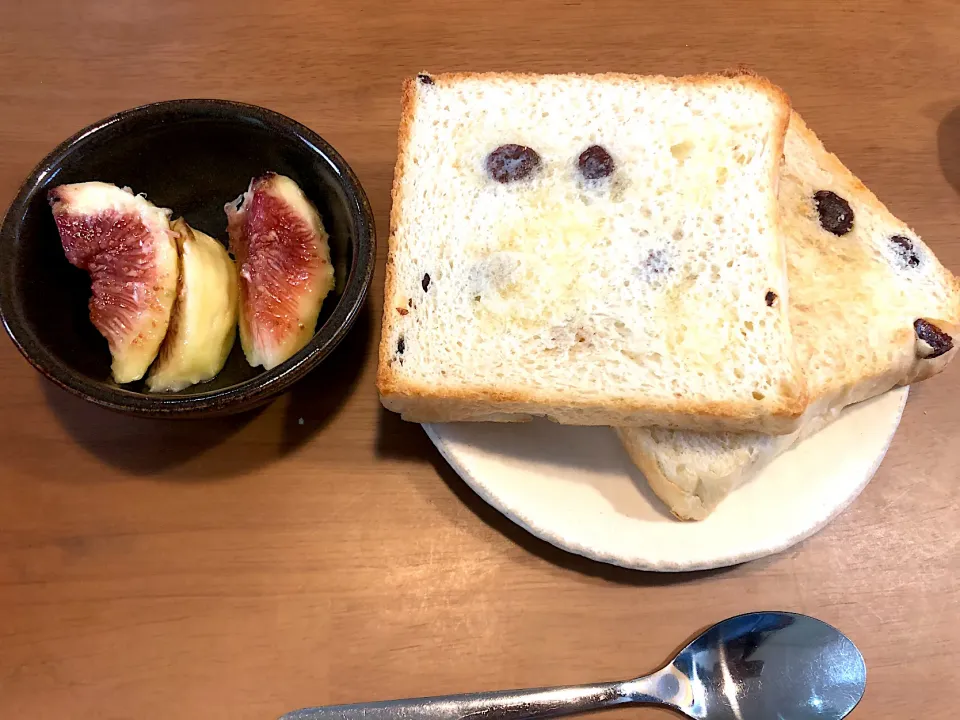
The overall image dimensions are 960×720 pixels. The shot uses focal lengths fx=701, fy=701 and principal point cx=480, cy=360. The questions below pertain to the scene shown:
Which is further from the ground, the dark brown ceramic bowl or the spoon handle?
the dark brown ceramic bowl

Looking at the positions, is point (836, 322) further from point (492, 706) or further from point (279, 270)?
point (279, 270)

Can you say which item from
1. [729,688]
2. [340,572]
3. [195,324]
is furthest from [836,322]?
[195,324]

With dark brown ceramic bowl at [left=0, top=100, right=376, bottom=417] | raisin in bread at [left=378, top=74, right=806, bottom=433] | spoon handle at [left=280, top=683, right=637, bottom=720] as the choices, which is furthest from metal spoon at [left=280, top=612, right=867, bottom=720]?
dark brown ceramic bowl at [left=0, top=100, right=376, bottom=417]

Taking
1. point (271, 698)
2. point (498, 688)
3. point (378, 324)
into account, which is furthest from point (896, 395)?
point (271, 698)

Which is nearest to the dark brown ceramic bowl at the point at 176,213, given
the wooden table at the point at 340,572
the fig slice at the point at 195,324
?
the fig slice at the point at 195,324

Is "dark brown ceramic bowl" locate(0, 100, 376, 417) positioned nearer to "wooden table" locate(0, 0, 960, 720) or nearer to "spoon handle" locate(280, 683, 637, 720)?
"wooden table" locate(0, 0, 960, 720)

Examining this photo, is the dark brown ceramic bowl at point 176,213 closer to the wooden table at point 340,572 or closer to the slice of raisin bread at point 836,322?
the wooden table at point 340,572
